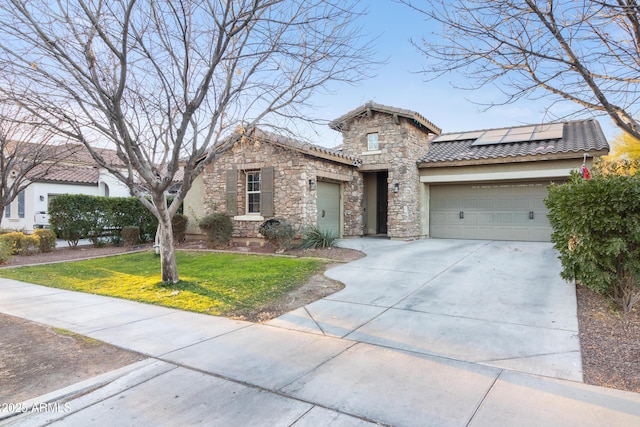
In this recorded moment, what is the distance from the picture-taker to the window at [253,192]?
46.4 ft

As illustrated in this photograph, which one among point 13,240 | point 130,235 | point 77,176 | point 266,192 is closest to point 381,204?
point 266,192

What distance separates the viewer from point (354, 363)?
13.1 feet

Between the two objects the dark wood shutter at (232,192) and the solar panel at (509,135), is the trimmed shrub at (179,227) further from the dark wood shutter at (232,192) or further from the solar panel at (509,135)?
the solar panel at (509,135)

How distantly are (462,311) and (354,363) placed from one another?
8.26 feet

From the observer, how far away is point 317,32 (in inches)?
278

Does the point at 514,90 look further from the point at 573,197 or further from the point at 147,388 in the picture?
the point at 147,388

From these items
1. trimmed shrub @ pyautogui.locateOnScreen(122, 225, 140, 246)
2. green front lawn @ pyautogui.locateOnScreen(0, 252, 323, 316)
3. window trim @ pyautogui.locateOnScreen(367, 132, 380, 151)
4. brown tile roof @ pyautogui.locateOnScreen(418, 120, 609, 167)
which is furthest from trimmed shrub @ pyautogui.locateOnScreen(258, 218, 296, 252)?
trimmed shrub @ pyautogui.locateOnScreen(122, 225, 140, 246)

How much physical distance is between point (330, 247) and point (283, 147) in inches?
149

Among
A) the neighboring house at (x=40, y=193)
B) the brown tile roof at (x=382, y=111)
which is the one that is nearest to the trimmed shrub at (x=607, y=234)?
the brown tile roof at (x=382, y=111)

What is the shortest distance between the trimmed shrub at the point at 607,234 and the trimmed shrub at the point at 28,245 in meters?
15.7

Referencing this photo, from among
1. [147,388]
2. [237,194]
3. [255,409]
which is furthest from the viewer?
[237,194]

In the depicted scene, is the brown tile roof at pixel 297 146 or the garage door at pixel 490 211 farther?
the garage door at pixel 490 211

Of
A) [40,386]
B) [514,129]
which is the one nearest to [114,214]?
[40,386]

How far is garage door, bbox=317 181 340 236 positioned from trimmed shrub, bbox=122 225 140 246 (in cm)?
788
